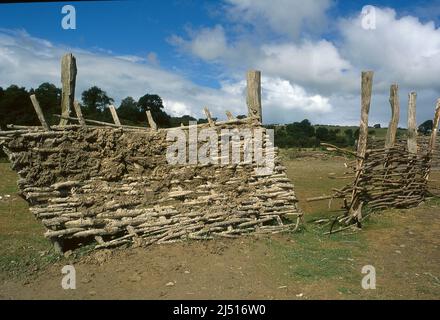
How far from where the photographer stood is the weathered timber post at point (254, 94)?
23.5 ft

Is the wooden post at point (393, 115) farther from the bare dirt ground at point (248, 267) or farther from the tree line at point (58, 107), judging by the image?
the tree line at point (58, 107)

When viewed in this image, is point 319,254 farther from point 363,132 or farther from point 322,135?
point 322,135

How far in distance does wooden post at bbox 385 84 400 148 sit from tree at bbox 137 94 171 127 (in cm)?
1350

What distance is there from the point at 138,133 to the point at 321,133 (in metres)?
32.0

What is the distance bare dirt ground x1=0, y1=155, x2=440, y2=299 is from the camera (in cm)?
451

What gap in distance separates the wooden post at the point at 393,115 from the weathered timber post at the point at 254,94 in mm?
3285

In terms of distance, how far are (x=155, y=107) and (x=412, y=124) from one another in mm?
14168

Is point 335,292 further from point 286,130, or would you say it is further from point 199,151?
point 286,130

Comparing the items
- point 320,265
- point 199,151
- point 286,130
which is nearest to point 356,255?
point 320,265

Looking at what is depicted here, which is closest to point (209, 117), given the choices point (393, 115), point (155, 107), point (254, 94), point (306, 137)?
point (254, 94)

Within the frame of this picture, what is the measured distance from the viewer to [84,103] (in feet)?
83.7

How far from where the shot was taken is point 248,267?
5188mm

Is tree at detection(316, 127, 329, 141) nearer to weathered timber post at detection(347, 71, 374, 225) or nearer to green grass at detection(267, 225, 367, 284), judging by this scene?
weathered timber post at detection(347, 71, 374, 225)

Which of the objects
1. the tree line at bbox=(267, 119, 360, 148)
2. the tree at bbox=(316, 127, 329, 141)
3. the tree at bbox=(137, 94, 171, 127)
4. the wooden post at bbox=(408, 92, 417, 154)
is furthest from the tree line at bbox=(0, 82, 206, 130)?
the tree at bbox=(316, 127, 329, 141)
